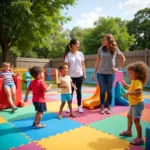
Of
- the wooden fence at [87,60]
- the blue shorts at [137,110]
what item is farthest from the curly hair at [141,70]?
the wooden fence at [87,60]

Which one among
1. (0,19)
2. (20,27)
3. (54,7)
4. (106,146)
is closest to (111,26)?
(54,7)

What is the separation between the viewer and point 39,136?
2.85m

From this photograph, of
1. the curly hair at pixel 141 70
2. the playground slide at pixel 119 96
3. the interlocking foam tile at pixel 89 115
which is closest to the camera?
the curly hair at pixel 141 70

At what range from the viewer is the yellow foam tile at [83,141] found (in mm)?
2504

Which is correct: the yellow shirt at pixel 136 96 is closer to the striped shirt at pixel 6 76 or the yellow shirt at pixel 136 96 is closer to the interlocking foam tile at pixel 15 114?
the interlocking foam tile at pixel 15 114

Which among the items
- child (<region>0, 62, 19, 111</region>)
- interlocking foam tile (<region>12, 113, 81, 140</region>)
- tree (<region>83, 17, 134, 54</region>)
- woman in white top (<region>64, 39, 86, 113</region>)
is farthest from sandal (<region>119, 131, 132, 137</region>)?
tree (<region>83, 17, 134, 54</region>)

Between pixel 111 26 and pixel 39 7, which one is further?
pixel 111 26

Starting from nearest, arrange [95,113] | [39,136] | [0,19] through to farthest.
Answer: [39,136] → [95,113] → [0,19]

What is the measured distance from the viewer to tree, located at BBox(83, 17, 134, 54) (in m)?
26.7

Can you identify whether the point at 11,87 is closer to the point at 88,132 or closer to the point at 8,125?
the point at 8,125

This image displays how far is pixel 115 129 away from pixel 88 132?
0.52 meters

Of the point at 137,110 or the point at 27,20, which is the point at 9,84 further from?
the point at 27,20

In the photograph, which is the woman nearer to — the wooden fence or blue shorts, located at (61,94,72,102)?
blue shorts, located at (61,94,72,102)

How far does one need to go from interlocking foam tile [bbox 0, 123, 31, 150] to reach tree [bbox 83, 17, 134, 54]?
78.3 ft
